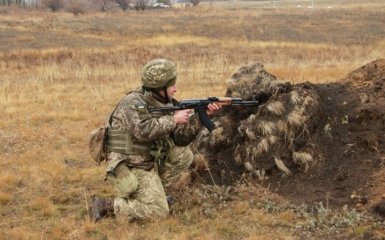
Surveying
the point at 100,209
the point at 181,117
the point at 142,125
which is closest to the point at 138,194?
the point at 100,209

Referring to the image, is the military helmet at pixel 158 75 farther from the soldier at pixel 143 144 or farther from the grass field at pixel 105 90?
the grass field at pixel 105 90

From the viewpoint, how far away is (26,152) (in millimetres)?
7820

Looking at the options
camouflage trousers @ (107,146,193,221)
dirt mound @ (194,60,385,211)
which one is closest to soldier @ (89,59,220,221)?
camouflage trousers @ (107,146,193,221)

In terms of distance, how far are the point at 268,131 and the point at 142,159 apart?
1.67m

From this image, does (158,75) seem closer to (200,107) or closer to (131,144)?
(200,107)

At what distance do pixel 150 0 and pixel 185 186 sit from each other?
7178 centimetres

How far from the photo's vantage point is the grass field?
487cm

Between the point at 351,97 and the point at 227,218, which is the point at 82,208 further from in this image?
the point at 351,97

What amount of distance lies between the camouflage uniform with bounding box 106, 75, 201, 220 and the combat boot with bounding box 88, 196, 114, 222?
0.15m

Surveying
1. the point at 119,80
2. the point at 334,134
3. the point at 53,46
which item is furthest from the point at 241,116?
the point at 53,46

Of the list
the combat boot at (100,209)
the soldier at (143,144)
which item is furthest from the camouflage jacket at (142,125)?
the combat boot at (100,209)

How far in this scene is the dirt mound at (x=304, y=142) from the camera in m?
5.56

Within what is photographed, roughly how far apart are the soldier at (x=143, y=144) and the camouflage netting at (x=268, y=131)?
3.76 ft

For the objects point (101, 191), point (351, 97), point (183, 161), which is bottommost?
point (101, 191)
